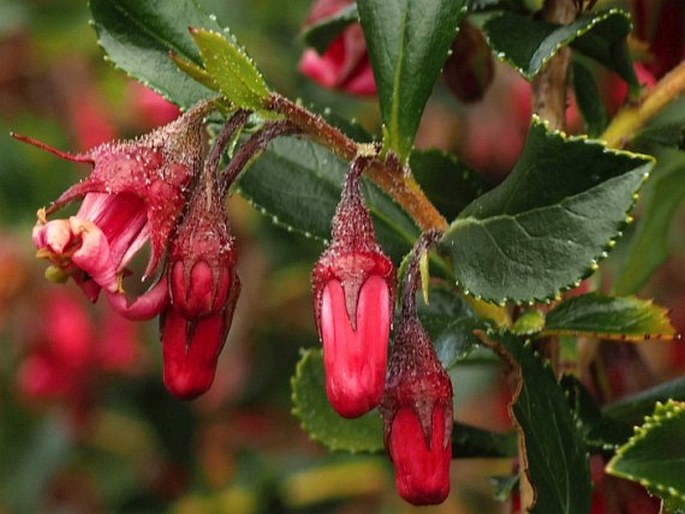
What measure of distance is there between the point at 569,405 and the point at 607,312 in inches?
3.6

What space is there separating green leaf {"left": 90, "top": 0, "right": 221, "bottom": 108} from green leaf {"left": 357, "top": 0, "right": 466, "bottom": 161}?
125mm

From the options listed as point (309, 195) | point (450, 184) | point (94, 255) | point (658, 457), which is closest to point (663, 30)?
point (450, 184)

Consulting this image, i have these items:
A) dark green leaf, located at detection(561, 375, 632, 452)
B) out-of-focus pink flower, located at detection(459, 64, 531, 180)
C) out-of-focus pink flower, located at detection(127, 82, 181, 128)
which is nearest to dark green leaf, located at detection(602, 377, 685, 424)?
dark green leaf, located at detection(561, 375, 632, 452)

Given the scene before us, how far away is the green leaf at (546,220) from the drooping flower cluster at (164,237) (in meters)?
0.18

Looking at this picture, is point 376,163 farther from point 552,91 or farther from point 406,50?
point 552,91

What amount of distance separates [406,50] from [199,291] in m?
0.27

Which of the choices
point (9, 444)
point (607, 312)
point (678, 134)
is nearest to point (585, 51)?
point (678, 134)

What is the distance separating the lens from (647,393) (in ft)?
3.30

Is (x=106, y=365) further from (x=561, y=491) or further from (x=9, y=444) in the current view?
(x=561, y=491)

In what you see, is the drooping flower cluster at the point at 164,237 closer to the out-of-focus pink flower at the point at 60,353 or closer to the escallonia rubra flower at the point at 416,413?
the escallonia rubra flower at the point at 416,413

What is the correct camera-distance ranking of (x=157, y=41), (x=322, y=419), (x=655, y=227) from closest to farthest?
(x=157, y=41)
(x=322, y=419)
(x=655, y=227)

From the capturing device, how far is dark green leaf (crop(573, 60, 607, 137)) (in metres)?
1.10

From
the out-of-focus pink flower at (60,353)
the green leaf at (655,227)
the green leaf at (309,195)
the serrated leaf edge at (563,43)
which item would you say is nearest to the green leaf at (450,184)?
the green leaf at (309,195)

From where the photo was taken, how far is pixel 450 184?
105cm
